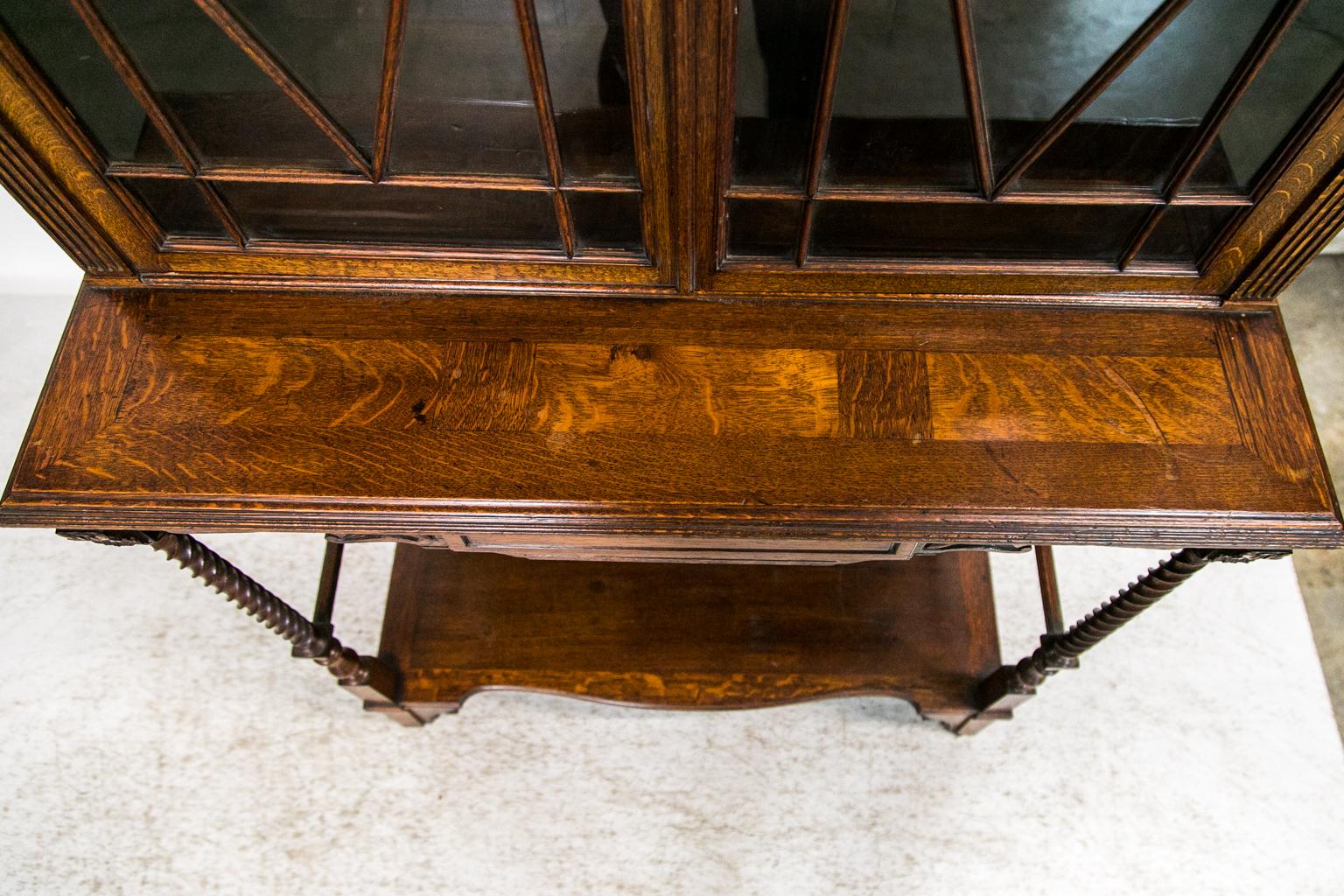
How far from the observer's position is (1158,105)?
821 mm

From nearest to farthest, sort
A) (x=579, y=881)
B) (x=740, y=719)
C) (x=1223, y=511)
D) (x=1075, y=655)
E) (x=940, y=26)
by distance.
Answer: (x=940, y=26)
(x=1223, y=511)
(x=1075, y=655)
(x=579, y=881)
(x=740, y=719)

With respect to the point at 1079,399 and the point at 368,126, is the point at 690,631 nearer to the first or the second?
the point at 1079,399

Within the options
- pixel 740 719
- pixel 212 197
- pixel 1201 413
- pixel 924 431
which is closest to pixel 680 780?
pixel 740 719

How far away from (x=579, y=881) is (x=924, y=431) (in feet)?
3.30

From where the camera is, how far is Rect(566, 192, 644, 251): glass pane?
2.95 ft

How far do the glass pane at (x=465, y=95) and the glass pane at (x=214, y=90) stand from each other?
9 centimetres

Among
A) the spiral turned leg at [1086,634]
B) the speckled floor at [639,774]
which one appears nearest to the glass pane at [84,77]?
the speckled floor at [639,774]

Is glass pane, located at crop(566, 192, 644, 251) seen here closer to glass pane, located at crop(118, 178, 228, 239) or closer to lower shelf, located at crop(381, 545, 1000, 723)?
glass pane, located at crop(118, 178, 228, 239)

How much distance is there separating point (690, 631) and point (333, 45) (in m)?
0.99

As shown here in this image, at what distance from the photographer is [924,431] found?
3.01ft

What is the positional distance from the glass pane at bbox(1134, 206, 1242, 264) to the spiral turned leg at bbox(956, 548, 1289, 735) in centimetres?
31

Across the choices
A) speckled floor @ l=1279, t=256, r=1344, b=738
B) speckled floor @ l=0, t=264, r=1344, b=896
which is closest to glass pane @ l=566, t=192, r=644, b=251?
speckled floor @ l=0, t=264, r=1344, b=896

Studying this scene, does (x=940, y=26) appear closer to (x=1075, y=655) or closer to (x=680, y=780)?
(x=1075, y=655)

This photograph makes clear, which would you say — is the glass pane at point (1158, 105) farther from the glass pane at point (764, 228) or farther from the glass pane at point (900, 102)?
the glass pane at point (764, 228)
